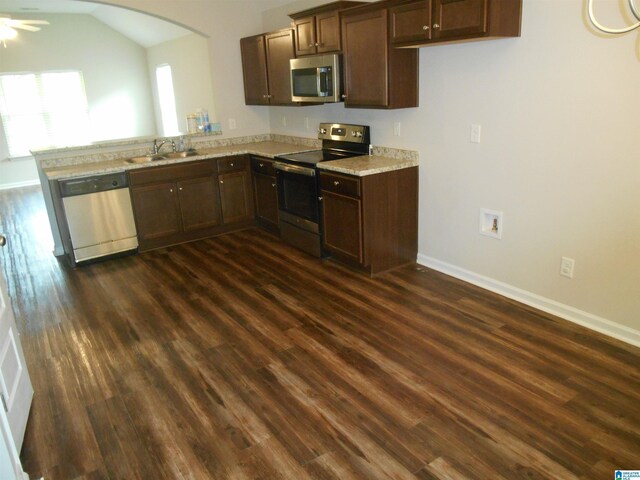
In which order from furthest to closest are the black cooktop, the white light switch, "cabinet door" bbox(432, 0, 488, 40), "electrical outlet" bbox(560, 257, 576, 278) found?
the black cooktop
the white light switch
"electrical outlet" bbox(560, 257, 576, 278)
"cabinet door" bbox(432, 0, 488, 40)

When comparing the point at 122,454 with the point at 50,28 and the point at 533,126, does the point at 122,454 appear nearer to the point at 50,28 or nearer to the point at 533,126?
the point at 533,126

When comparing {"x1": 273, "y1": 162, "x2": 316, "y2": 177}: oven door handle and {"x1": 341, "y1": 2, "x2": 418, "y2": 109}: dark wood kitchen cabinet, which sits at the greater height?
{"x1": 341, "y1": 2, "x2": 418, "y2": 109}: dark wood kitchen cabinet

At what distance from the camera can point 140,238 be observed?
4.88 m

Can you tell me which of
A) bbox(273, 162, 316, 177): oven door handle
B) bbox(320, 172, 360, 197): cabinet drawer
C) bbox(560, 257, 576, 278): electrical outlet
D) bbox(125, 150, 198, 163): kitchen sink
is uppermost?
bbox(125, 150, 198, 163): kitchen sink

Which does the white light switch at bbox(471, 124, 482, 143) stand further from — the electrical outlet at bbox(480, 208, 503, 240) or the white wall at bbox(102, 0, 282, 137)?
the white wall at bbox(102, 0, 282, 137)

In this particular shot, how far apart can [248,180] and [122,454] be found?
3664 millimetres

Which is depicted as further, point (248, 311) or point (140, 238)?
point (140, 238)

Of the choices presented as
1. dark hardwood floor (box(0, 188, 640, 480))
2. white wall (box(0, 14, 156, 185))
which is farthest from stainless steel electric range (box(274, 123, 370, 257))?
white wall (box(0, 14, 156, 185))

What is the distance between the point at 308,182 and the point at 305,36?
53.8 inches

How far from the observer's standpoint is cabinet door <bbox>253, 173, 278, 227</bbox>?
508 cm

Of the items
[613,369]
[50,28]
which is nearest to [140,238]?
[613,369]

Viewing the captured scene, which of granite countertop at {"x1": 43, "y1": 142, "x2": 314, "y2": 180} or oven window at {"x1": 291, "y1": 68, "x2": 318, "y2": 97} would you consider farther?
granite countertop at {"x1": 43, "y1": 142, "x2": 314, "y2": 180}

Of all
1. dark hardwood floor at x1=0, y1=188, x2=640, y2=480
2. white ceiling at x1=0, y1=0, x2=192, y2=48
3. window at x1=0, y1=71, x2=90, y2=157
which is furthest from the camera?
window at x1=0, y1=71, x2=90, y2=157

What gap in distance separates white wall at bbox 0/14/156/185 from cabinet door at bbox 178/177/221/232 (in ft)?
18.4
